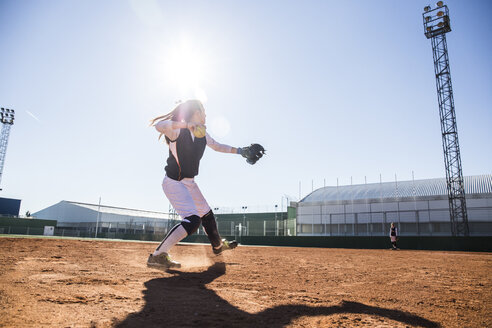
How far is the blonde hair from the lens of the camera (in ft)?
15.3

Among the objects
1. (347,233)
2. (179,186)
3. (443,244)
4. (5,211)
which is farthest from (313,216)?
(5,211)

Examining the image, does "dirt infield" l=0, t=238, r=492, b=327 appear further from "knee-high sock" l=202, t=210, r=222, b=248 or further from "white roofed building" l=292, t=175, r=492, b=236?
"white roofed building" l=292, t=175, r=492, b=236

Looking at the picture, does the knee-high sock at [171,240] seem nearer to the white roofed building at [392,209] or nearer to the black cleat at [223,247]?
the black cleat at [223,247]

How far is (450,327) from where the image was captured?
1803mm

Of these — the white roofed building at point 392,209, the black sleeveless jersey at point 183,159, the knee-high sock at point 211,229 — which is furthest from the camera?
the white roofed building at point 392,209

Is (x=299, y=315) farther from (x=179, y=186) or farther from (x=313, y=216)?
(x=313, y=216)

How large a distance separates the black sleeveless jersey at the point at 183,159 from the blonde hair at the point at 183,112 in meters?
0.39

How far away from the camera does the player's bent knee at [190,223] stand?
13.0ft

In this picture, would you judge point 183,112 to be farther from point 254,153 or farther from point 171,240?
point 171,240

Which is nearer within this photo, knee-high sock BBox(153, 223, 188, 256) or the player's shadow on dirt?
the player's shadow on dirt

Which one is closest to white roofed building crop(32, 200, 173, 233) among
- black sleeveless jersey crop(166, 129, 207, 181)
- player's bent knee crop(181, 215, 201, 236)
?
black sleeveless jersey crop(166, 129, 207, 181)

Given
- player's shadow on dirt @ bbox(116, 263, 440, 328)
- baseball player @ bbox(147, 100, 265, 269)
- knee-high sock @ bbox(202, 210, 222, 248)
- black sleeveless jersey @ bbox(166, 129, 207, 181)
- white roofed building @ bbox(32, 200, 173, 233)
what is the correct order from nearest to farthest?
player's shadow on dirt @ bbox(116, 263, 440, 328) → baseball player @ bbox(147, 100, 265, 269) → black sleeveless jersey @ bbox(166, 129, 207, 181) → knee-high sock @ bbox(202, 210, 222, 248) → white roofed building @ bbox(32, 200, 173, 233)

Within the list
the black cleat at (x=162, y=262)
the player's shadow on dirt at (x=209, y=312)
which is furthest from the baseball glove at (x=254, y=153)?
the player's shadow on dirt at (x=209, y=312)

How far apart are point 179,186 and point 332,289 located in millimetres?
2387
